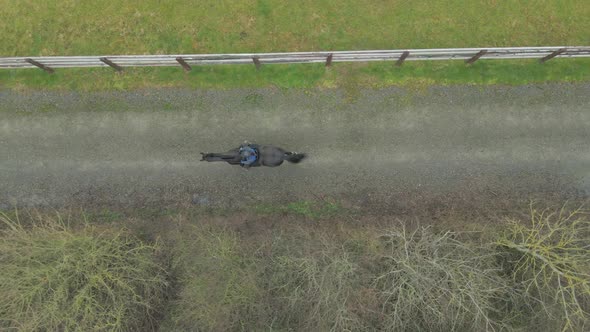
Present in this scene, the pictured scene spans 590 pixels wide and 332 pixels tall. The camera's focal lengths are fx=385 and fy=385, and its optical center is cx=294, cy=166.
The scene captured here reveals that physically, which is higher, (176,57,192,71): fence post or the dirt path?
(176,57,192,71): fence post

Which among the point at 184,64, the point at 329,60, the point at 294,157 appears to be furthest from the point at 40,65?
the point at 329,60

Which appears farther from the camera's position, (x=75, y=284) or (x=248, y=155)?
(x=248, y=155)

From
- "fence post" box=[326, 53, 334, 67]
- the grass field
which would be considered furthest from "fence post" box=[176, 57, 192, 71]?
"fence post" box=[326, 53, 334, 67]

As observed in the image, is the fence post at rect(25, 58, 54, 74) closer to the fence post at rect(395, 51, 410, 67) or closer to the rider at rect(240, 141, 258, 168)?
the rider at rect(240, 141, 258, 168)

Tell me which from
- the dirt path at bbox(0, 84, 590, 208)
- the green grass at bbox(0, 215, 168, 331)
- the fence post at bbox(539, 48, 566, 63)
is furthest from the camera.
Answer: the dirt path at bbox(0, 84, 590, 208)

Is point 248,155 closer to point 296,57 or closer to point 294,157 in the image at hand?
point 294,157

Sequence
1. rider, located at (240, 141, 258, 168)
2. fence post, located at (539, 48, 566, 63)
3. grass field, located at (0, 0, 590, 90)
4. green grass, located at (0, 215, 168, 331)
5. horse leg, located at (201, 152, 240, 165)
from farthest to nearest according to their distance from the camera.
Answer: grass field, located at (0, 0, 590, 90)
fence post, located at (539, 48, 566, 63)
horse leg, located at (201, 152, 240, 165)
rider, located at (240, 141, 258, 168)
green grass, located at (0, 215, 168, 331)

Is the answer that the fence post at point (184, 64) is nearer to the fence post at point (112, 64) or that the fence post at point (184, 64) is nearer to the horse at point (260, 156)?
the fence post at point (112, 64)

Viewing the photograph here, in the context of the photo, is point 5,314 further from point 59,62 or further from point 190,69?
point 190,69
